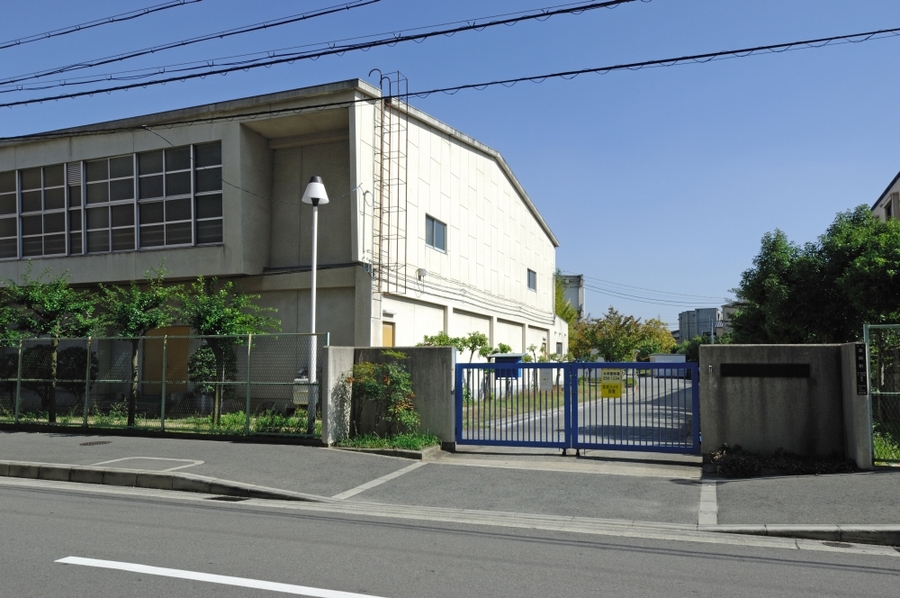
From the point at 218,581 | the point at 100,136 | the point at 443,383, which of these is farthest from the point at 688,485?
the point at 100,136

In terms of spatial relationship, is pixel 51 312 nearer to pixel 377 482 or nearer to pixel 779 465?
pixel 377 482

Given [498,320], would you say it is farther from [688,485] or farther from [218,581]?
[218,581]

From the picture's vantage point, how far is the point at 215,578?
6.26 metres

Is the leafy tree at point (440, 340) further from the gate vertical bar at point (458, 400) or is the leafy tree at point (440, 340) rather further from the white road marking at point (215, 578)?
the white road marking at point (215, 578)

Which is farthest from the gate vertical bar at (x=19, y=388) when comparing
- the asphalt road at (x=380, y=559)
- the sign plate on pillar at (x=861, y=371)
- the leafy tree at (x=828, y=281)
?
the leafy tree at (x=828, y=281)

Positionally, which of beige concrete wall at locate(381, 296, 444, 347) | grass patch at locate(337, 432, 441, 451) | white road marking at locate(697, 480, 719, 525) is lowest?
white road marking at locate(697, 480, 719, 525)

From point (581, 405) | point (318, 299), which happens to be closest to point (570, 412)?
point (581, 405)

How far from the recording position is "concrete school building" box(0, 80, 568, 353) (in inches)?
822

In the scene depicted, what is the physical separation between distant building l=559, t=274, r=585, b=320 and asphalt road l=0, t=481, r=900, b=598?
218 ft

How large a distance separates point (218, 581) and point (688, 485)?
7507 millimetres

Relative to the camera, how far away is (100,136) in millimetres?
23516

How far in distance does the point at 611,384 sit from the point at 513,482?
3.14 metres

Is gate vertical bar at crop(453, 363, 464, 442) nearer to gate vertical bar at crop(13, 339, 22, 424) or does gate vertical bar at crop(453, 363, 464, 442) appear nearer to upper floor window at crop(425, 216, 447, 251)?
upper floor window at crop(425, 216, 447, 251)

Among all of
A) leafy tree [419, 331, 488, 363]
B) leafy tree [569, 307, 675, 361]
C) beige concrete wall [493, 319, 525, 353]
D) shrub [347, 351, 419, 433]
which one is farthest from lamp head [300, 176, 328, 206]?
leafy tree [569, 307, 675, 361]
